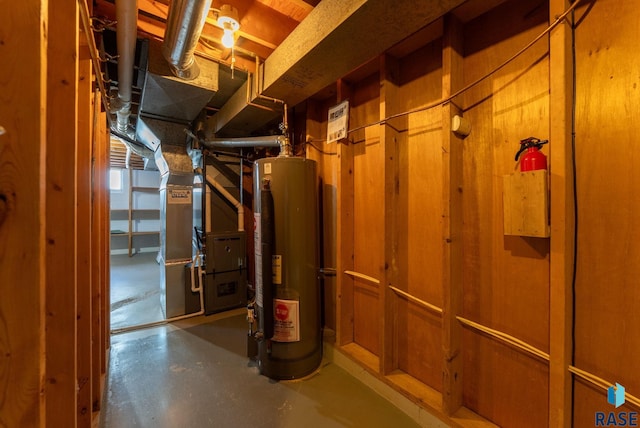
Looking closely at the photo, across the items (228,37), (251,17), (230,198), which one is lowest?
(230,198)

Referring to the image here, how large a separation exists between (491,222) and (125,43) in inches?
93.2

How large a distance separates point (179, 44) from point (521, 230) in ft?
6.72

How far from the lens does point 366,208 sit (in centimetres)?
205

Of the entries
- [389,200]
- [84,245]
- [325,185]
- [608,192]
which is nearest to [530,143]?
[608,192]

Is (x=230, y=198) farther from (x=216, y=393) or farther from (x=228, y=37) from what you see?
(x=216, y=393)

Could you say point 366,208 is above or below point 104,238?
above

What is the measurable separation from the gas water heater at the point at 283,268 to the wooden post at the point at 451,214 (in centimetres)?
96

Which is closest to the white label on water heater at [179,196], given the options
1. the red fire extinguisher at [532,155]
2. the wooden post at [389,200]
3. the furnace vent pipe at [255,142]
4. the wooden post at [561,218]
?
the furnace vent pipe at [255,142]

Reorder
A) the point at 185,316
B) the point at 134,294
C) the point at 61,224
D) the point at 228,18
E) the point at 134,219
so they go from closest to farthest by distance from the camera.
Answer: the point at 61,224, the point at 228,18, the point at 185,316, the point at 134,294, the point at 134,219

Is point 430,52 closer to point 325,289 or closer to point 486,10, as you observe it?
point 486,10

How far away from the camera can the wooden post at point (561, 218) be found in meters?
1.01

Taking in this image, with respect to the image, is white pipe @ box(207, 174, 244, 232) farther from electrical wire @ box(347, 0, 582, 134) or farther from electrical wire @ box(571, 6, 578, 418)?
electrical wire @ box(571, 6, 578, 418)

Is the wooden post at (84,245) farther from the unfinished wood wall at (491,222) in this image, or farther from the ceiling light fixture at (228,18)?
the unfinished wood wall at (491,222)

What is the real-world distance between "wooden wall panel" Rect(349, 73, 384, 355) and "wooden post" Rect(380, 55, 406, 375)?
0.56 feet
